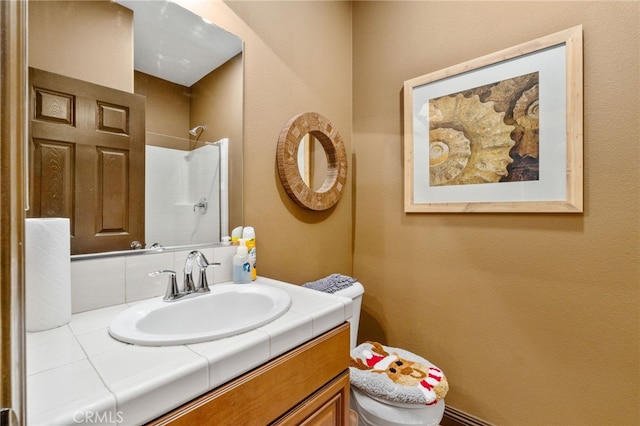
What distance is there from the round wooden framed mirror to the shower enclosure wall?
29 cm

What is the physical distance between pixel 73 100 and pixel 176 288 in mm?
641

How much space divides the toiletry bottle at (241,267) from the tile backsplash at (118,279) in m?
0.15

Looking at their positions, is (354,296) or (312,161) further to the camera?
(312,161)

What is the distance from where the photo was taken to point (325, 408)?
2.76 ft

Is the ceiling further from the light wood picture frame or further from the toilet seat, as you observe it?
the toilet seat

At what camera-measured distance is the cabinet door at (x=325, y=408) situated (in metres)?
0.75

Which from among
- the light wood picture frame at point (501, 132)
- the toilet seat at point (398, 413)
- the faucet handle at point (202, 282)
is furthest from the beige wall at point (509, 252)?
the faucet handle at point (202, 282)

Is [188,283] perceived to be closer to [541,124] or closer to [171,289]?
[171,289]

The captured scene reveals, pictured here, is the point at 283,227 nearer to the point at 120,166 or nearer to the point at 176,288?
the point at 176,288

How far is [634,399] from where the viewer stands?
3.44ft

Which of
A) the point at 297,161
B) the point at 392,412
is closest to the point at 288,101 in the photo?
the point at 297,161

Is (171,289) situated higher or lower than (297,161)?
lower

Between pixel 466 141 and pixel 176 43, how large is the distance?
1.31 metres

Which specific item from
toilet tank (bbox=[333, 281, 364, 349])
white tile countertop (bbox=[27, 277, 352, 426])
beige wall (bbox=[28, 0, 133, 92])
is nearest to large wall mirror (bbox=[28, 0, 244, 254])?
beige wall (bbox=[28, 0, 133, 92])
